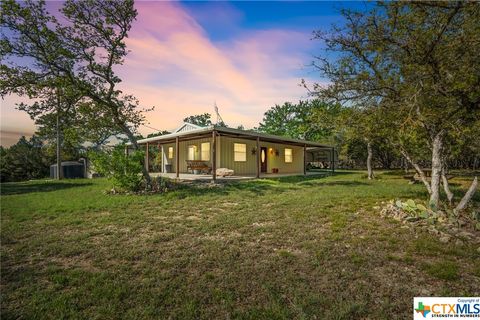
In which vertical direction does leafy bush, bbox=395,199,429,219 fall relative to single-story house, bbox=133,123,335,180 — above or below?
below

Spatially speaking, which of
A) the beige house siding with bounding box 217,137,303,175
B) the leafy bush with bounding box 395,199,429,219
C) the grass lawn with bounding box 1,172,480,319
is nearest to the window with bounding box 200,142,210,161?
the beige house siding with bounding box 217,137,303,175

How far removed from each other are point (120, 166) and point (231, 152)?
750 centimetres

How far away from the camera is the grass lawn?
2.46m

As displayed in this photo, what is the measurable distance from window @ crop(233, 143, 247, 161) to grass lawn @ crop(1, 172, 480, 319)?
9.89m

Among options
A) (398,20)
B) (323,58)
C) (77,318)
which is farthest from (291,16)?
(77,318)

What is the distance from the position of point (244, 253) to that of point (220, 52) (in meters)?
6.93

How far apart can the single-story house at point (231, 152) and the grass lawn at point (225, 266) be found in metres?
7.35

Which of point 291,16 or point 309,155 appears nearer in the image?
point 291,16

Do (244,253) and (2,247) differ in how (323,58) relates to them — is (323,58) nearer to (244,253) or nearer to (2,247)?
Answer: (244,253)

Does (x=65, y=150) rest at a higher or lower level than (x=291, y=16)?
lower

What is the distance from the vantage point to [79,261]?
11.7 feet

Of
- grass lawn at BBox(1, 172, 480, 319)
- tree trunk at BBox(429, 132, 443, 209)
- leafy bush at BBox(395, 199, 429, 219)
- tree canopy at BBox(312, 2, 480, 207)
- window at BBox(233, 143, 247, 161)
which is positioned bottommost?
grass lawn at BBox(1, 172, 480, 319)

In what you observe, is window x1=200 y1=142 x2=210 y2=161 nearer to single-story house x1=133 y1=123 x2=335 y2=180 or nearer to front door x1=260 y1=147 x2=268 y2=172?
single-story house x1=133 y1=123 x2=335 y2=180

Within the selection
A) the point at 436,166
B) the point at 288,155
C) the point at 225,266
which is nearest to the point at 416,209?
the point at 436,166
